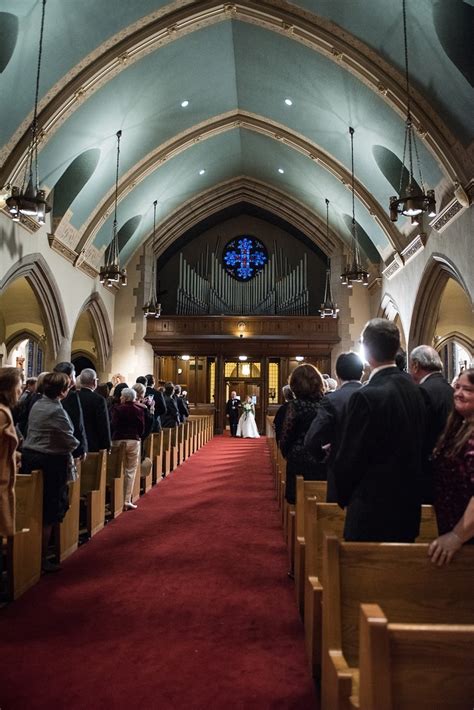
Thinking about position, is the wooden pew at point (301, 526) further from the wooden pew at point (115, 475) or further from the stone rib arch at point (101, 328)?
the stone rib arch at point (101, 328)

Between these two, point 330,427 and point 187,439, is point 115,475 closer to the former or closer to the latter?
point 330,427

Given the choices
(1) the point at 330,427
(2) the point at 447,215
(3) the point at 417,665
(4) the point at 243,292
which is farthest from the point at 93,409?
(4) the point at 243,292

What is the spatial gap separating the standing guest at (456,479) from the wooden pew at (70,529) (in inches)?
120

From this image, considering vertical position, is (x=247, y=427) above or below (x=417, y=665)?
below

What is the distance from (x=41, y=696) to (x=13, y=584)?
1144mm

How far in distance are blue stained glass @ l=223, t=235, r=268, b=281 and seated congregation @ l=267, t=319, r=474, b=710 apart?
53.7ft

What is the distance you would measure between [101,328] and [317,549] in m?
13.9

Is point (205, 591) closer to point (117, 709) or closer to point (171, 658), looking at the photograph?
point (171, 658)

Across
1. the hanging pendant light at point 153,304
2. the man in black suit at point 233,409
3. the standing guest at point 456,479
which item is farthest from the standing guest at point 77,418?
the man in black suit at point 233,409

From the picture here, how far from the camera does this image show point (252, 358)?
1686cm

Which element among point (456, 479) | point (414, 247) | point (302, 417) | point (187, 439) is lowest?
point (187, 439)

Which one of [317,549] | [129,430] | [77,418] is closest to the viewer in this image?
[317,549]

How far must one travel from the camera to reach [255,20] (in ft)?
31.2

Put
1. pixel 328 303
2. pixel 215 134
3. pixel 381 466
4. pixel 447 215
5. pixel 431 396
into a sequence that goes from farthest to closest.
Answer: pixel 328 303 < pixel 215 134 < pixel 447 215 < pixel 431 396 < pixel 381 466
